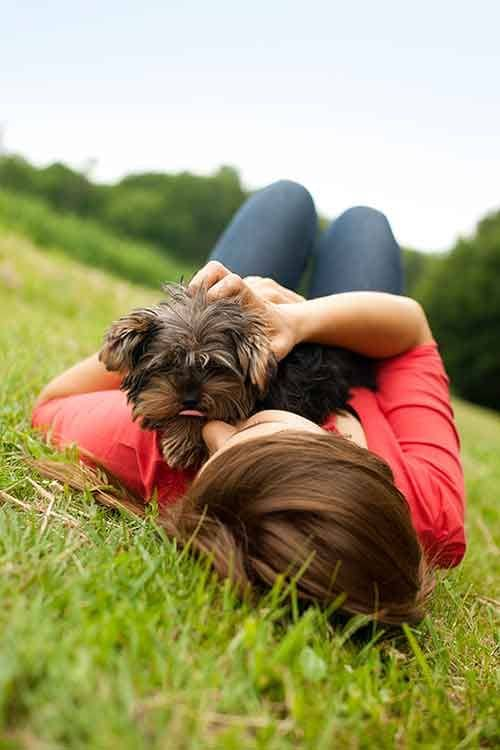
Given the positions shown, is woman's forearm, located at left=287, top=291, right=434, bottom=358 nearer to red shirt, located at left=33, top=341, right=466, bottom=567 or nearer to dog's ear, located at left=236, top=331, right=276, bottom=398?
red shirt, located at left=33, top=341, right=466, bottom=567

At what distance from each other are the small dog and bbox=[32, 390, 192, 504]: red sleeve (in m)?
0.10

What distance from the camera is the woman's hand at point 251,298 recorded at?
2795 mm

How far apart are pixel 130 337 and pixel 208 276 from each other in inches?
15.7

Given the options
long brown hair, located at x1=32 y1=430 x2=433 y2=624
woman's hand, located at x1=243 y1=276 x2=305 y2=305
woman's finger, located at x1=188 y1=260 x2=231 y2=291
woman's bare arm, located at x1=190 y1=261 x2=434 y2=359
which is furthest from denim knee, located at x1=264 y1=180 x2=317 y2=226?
long brown hair, located at x1=32 y1=430 x2=433 y2=624

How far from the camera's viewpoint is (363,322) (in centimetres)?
325

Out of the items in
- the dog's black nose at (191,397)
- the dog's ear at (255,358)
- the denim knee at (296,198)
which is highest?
the denim knee at (296,198)

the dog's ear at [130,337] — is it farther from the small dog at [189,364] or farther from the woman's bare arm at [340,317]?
the woman's bare arm at [340,317]

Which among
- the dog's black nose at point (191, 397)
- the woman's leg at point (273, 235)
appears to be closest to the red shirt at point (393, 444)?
the dog's black nose at point (191, 397)

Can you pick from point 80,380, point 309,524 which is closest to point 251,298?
point 80,380

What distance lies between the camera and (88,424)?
9.57ft

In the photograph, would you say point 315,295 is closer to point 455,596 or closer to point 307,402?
point 307,402

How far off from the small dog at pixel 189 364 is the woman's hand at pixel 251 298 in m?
0.04

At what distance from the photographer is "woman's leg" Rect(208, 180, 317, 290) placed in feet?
13.1

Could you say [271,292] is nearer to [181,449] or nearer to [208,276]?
[208,276]
